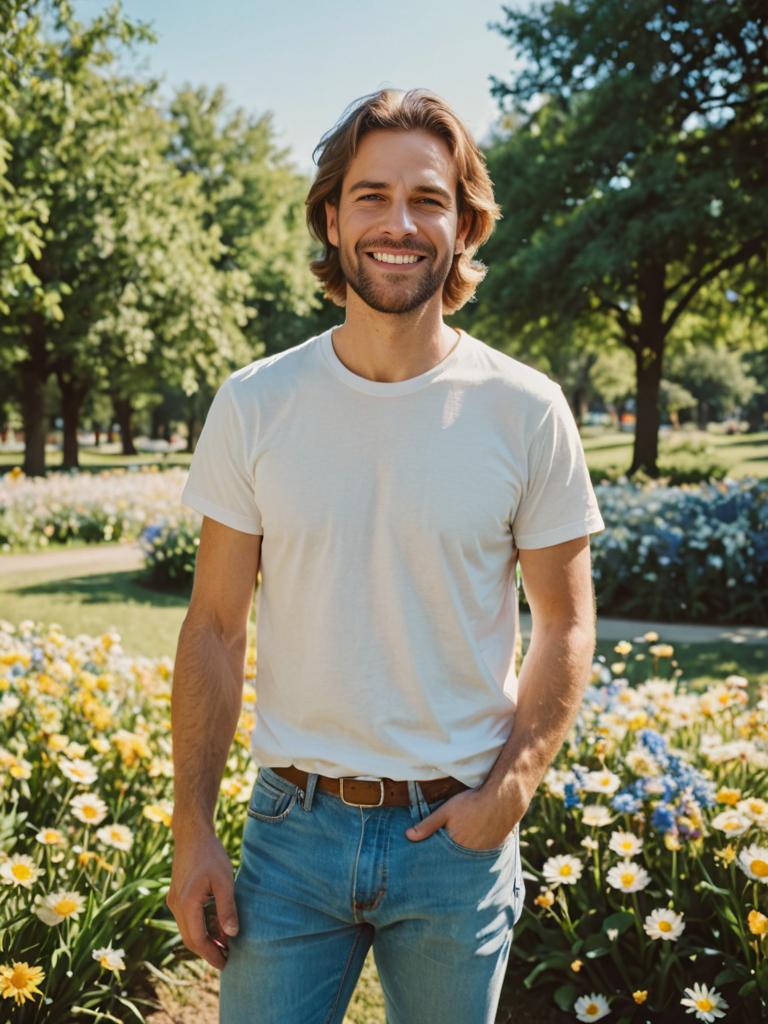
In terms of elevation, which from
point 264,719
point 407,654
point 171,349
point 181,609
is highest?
point 171,349

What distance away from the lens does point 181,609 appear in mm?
9719

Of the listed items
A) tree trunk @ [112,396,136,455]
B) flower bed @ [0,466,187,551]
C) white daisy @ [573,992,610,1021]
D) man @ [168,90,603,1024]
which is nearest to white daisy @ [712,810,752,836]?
white daisy @ [573,992,610,1021]

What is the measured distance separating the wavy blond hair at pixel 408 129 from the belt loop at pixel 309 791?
112cm

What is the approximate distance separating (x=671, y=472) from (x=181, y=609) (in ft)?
43.3

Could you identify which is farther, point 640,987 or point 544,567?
point 640,987

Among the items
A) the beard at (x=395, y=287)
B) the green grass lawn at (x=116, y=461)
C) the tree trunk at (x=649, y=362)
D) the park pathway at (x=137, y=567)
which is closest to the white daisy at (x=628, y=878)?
the beard at (x=395, y=287)

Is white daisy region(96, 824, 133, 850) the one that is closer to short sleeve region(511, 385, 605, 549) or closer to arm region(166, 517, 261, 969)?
arm region(166, 517, 261, 969)

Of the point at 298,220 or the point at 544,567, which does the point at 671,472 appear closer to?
the point at 544,567

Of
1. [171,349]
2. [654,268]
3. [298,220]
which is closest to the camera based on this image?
[654,268]

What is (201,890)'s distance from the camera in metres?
1.73

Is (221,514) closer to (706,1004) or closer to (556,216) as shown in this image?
(706,1004)

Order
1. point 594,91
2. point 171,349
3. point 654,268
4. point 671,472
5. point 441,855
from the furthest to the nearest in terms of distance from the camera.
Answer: point 171,349
point 654,268
point 671,472
point 594,91
point 441,855

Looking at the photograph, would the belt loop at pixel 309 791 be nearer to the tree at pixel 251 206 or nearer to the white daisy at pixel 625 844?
the white daisy at pixel 625 844

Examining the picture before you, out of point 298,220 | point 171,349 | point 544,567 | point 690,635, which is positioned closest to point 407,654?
point 544,567
